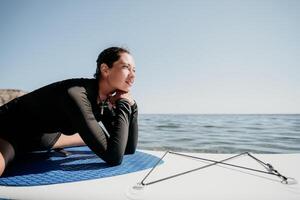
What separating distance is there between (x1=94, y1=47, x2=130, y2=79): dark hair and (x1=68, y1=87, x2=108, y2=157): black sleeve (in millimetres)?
517

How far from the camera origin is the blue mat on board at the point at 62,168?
1726 millimetres

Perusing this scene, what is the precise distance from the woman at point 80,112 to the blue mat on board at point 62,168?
0.10m

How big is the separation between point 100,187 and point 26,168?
817 mm

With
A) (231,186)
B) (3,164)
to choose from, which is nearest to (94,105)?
(3,164)

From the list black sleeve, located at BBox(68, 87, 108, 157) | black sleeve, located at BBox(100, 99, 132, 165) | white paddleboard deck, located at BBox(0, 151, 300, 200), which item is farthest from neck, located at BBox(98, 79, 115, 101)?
white paddleboard deck, located at BBox(0, 151, 300, 200)

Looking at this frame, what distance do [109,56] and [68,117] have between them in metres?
0.67

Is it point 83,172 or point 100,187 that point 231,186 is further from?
point 83,172

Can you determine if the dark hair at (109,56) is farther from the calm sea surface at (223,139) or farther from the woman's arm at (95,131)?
the calm sea surface at (223,139)

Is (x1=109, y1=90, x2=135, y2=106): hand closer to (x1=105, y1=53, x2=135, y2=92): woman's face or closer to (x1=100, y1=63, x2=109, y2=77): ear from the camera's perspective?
(x1=105, y1=53, x2=135, y2=92): woman's face

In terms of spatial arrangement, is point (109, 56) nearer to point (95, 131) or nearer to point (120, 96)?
point (120, 96)

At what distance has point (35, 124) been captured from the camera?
7.04 feet

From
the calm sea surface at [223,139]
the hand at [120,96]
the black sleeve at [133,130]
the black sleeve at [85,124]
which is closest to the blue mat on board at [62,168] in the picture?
the black sleeve at [133,130]

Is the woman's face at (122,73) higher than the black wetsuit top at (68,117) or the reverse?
higher

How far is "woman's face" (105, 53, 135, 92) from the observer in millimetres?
2264
